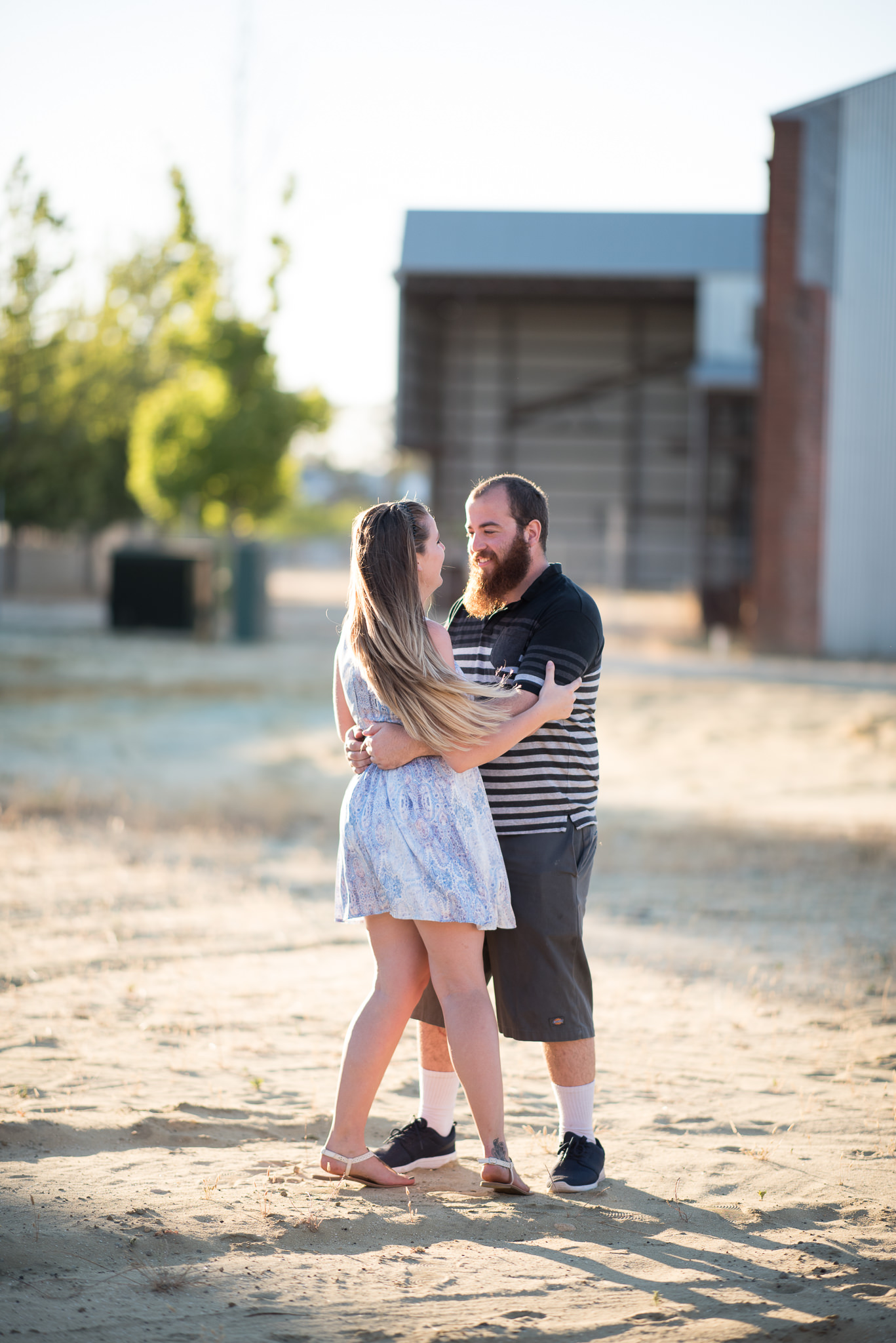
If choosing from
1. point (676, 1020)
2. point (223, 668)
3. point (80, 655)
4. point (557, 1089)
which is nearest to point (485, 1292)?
point (557, 1089)

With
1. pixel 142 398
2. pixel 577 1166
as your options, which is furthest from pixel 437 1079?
pixel 142 398

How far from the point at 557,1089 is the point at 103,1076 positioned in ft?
5.33

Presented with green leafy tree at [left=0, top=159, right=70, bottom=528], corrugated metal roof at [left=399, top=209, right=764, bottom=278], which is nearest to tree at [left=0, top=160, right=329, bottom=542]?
green leafy tree at [left=0, top=159, right=70, bottom=528]

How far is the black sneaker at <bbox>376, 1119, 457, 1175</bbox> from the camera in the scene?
3.83 metres

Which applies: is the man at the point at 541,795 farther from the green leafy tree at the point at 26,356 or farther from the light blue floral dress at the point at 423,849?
the green leafy tree at the point at 26,356

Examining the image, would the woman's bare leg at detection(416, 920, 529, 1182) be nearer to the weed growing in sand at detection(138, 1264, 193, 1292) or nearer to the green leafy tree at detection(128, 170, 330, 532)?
the weed growing in sand at detection(138, 1264, 193, 1292)

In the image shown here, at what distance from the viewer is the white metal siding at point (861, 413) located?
826 inches

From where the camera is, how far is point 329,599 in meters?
38.6

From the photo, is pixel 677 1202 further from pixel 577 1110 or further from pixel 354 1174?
pixel 354 1174

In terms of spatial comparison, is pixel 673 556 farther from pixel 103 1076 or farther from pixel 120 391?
→ pixel 103 1076

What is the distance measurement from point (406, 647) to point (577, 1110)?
1352 mm

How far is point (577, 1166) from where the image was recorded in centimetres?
370

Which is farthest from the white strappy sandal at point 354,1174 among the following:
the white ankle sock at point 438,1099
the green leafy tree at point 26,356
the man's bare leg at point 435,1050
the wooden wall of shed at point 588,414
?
the wooden wall of shed at point 588,414

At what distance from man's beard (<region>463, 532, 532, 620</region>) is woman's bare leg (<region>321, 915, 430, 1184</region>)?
0.87 meters
